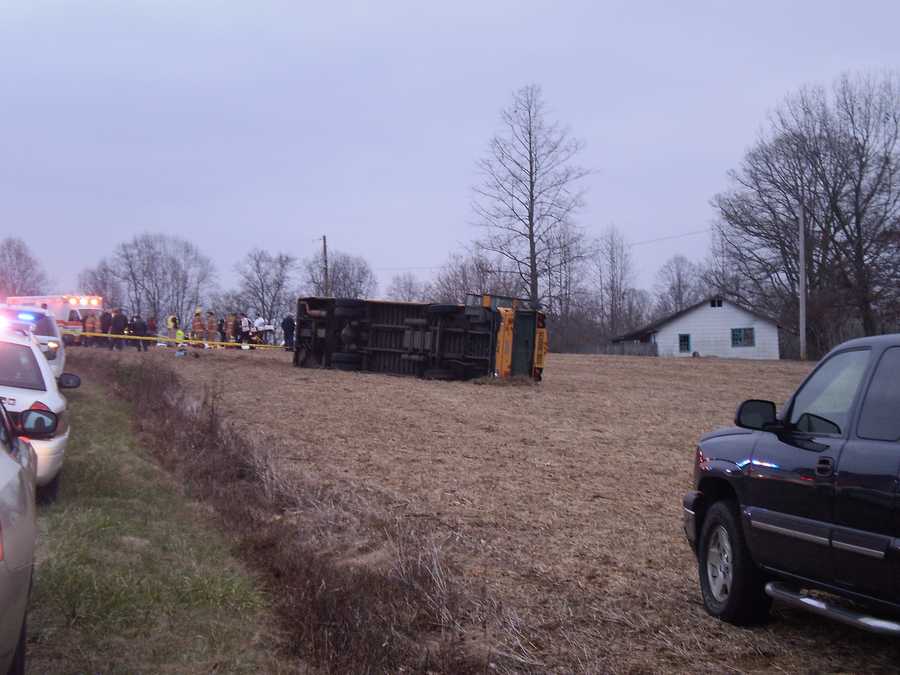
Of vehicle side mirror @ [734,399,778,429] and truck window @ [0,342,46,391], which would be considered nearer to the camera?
vehicle side mirror @ [734,399,778,429]

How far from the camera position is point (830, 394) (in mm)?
5379

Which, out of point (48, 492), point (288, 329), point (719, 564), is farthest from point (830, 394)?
point (288, 329)

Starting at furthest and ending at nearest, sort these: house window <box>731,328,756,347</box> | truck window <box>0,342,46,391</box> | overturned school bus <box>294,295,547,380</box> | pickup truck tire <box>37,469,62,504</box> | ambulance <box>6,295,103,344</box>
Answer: house window <box>731,328,756,347</box> → ambulance <box>6,295,103,344</box> → overturned school bus <box>294,295,547,380</box> → truck window <box>0,342,46,391</box> → pickup truck tire <box>37,469,62,504</box>

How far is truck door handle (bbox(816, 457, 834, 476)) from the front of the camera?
4910mm

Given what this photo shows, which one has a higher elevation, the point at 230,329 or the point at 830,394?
the point at 230,329

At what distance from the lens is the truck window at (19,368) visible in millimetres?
9500

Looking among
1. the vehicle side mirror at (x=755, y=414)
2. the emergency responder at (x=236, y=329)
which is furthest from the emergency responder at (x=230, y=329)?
the vehicle side mirror at (x=755, y=414)

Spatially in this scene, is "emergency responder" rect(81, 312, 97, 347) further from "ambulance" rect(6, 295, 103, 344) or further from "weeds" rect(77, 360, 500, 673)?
"weeds" rect(77, 360, 500, 673)

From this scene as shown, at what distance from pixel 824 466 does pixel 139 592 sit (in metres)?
4.47

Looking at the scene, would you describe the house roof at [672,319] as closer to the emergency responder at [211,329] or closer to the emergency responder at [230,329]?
the emergency responder at [230,329]

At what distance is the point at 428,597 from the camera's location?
19.7 ft

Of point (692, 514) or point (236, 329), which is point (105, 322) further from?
point (692, 514)

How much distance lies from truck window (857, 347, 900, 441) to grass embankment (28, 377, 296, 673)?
3417mm

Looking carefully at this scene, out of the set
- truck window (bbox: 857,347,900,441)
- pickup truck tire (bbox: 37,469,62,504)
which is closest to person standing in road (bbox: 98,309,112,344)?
pickup truck tire (bbox: 37,469,62,504)
